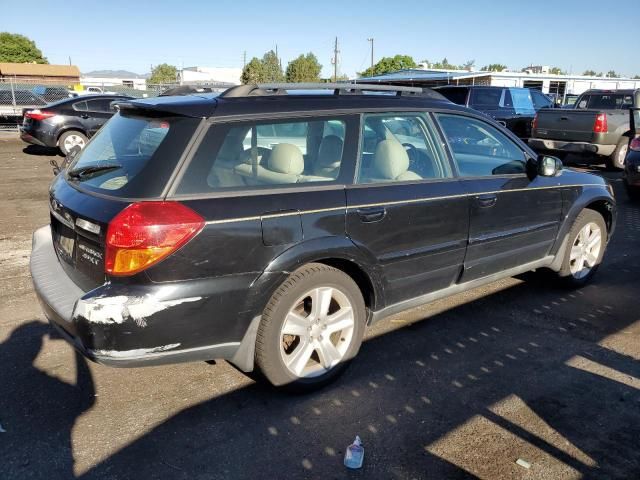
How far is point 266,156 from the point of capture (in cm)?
315

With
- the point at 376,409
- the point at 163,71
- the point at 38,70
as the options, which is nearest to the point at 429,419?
the point at 376,409

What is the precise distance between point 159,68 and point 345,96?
109965 millimetres

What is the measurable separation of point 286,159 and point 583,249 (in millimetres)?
3219

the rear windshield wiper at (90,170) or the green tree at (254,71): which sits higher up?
the green tree at (254,71)

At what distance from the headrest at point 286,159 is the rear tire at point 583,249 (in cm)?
→ 281

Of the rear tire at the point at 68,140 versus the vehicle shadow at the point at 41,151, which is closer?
the rear tire at the point at 68,140

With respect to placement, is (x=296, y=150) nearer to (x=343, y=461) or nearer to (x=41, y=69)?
(x=343, y=461)

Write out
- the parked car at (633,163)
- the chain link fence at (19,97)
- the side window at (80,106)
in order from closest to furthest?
the parked car at (633,163)
the side window at (80,106)
the chain link fence at (19,97)

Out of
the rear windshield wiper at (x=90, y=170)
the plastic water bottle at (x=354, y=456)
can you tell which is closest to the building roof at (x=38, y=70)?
the rear windshield wiper at (x=90, y=170)

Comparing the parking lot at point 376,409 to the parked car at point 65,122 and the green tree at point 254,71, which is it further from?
the green tree at point 254,71

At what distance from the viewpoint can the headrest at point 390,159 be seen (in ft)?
11.5

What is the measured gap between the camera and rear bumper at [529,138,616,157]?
12.0 meters

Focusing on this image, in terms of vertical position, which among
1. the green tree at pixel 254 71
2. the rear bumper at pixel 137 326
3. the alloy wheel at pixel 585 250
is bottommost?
the alloy wheel at pixel 585 250

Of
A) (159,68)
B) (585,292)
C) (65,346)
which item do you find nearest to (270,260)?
(65,346)
